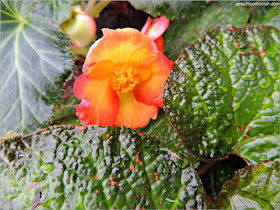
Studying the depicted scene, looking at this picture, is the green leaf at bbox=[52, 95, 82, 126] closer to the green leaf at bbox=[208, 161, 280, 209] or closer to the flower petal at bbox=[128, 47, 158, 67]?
the flower petal at bbox=[128, 47, 158, 67]

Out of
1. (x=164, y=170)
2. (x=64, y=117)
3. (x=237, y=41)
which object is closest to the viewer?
(x=164, y=170)

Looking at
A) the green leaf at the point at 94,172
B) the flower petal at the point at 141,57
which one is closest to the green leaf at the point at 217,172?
the green leaf at the point at 94,172

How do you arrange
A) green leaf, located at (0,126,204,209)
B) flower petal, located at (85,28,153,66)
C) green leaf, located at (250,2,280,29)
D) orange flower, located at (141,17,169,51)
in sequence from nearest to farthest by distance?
green leaf, located at (0,126,204,209) < flower petal, located at (85,28,153,66) < orange flower, located at (141,17,169,51) < green leaf, located at (250,2,280,29)

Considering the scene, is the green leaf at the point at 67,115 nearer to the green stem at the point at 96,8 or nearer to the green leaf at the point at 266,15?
the green stem at the point at 96,8

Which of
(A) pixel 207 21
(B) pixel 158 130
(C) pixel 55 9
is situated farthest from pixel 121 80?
(A) pixel 207 21

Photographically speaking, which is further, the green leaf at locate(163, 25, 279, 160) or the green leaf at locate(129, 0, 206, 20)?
the green leaf at locate(129, 0, 206, 20)

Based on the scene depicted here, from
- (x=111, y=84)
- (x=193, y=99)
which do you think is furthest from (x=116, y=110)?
(x=193, y=99)

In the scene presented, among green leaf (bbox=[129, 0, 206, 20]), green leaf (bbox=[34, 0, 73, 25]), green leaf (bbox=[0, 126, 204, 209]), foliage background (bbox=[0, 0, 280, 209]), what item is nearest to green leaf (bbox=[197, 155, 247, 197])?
foliage background (bbox=[0, 0, 280, 209])

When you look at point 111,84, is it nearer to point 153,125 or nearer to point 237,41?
point 153,125

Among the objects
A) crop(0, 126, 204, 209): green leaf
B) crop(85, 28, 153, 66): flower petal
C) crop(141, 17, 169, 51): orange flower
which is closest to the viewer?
crop(0, 126, 204, 209): green leaf
